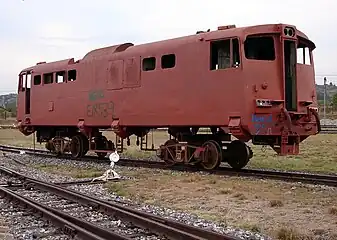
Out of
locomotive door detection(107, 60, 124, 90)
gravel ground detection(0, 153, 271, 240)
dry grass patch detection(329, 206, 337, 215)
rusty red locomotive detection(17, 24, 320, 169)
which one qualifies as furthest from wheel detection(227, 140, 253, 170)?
dry grass patch detection(329, 206, 337, 215)

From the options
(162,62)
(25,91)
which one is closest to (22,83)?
(25,91)

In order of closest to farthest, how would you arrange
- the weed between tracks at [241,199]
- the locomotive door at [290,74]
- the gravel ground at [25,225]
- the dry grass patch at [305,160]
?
the gravel ground at [25,225] < the weed between tracks at [241,199] < the locomotive door at [290,74] < the dry grass patch at [305,160]

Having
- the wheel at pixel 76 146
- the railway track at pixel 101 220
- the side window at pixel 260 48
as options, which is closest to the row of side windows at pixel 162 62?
the side window at pixel 260 48

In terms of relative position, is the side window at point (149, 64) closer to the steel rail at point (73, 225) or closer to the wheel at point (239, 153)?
the wheel at point (239, 153)

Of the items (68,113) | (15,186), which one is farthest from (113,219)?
(68,113)

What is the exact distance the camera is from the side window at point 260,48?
1396 cm

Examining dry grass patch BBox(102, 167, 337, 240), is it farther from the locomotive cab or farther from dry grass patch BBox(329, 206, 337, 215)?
the locomotive cab

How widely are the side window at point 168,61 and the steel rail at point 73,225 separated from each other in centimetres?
755

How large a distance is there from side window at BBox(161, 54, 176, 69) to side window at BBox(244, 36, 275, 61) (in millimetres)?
2672

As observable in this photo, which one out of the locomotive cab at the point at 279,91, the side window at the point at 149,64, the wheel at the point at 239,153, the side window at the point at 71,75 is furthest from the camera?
the side window at the point at 71,75

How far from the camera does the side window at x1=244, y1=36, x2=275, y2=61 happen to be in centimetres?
1396

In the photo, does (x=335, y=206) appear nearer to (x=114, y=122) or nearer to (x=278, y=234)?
(x=278, y=234)

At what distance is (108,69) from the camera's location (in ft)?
60.7

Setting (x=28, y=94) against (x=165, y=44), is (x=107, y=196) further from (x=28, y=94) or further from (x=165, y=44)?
(x=28, y=94)
